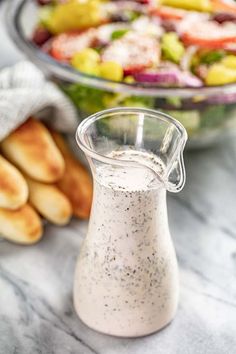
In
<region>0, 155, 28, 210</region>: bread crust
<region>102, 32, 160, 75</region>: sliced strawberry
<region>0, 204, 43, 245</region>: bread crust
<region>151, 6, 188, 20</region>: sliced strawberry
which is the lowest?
<region>151, 6, 188, 20</region>: sliced strawberry

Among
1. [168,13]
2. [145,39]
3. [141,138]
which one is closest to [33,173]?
[141,138]

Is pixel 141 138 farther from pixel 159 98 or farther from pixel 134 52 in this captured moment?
pixel 134 52

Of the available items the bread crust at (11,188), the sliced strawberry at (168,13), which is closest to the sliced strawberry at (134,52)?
the sliced strawberry at (168,13)

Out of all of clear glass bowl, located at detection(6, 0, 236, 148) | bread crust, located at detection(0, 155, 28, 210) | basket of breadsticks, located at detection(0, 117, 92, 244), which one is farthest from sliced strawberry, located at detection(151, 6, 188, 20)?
bread crust, located at detection(0, 155, 28, 210)

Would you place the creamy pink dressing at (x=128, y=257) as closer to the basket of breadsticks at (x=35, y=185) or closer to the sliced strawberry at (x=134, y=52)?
the basket of breadsticks at (x=35, y=185)

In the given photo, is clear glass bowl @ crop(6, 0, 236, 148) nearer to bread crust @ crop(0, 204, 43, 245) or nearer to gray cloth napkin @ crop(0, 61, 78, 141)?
gray cloth napkin @ crop(0, 61, 78, 141)

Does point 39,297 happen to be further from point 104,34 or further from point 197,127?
point 104,34

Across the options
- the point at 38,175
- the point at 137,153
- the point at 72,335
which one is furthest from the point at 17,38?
the point at 72,335
